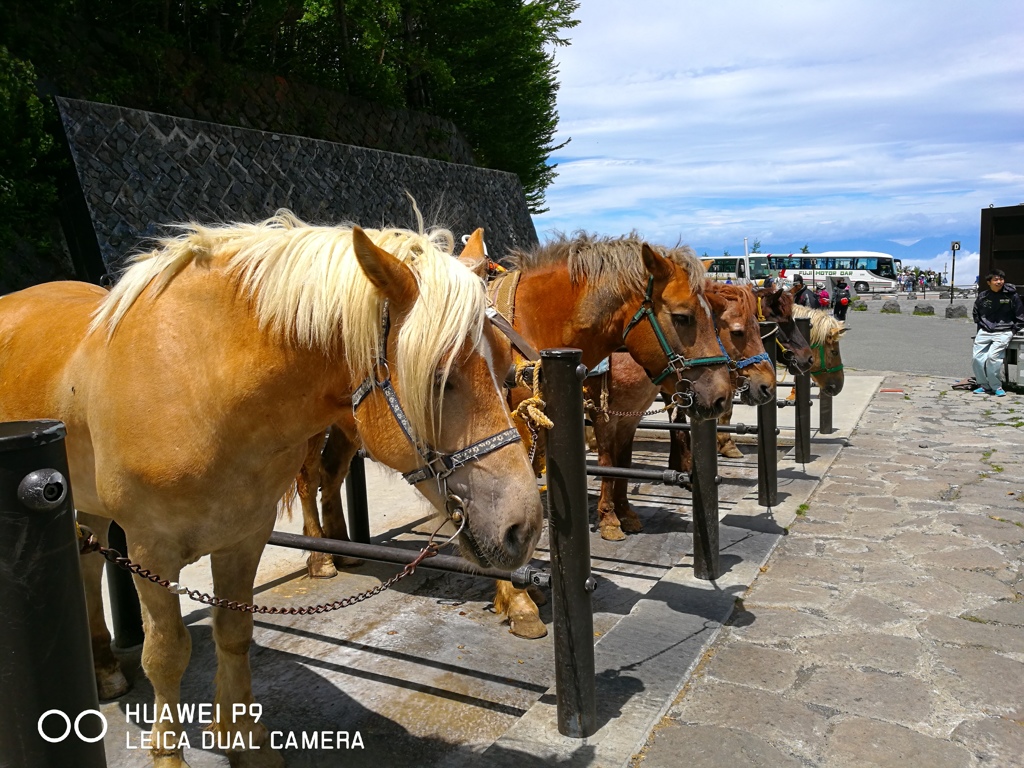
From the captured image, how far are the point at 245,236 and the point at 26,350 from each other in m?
1.00

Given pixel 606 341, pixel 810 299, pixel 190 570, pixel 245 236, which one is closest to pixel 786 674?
pixel 606 341

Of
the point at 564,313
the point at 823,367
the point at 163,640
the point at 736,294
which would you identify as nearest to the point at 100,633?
the point at 163,640

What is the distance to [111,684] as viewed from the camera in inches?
116

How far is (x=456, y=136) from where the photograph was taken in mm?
21422

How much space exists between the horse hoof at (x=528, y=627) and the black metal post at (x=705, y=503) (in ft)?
3.28

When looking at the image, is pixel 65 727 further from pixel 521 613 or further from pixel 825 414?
pixel 825 414

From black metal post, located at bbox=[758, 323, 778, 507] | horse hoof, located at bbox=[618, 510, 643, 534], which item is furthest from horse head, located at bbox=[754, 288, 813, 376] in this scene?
horse hoof, located at bbox=[618, 510, 643, 534]

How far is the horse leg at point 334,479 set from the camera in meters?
4.54

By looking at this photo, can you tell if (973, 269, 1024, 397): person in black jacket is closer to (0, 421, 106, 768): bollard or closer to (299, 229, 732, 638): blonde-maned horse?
(299, 229, 732, 638): blonde-maned horse

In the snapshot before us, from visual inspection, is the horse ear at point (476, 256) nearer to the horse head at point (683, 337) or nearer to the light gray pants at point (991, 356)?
the horse head at point (683, 337)

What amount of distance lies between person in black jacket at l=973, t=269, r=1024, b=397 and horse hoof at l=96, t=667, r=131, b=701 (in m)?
12.1

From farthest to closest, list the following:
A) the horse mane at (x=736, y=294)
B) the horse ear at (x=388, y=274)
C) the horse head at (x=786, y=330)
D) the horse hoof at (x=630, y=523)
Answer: the horse head at (x=786, y=330) < the horse mane at (x=736, y=294) < the horse hoof at (x=630, y=523) < the horse ear at (x=388, y=274)

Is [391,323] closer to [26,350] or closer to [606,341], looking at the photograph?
[26,350]

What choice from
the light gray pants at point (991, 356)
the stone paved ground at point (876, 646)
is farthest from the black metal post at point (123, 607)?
the light gray pants at point (991, 356)
